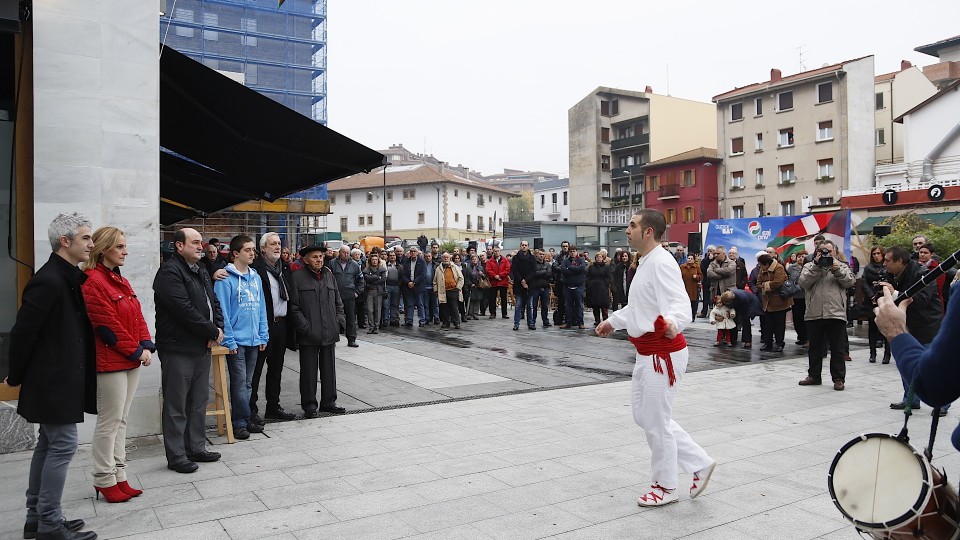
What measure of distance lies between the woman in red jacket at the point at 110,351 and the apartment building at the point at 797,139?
43590mm

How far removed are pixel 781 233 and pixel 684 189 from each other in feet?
121

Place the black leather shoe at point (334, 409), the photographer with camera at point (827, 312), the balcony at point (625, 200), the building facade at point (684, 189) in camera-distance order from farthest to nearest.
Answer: the balcony at point (625, 200)
the building facade at point (684, 189)
the photographer with camera at point (827, 312)
the black leather shoe at point (334, 409)

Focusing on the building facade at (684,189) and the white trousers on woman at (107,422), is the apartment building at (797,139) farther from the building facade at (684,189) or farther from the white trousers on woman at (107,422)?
the white trousers on woman at (107,422)

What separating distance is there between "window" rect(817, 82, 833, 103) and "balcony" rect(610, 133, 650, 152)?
17.4 m

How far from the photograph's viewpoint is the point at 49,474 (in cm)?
420

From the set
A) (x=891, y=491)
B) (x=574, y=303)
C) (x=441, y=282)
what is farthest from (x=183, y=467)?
(x=574, y=303)

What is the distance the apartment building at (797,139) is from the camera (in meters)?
44.5

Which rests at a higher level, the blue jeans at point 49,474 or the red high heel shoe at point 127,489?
the blue jeans at point 49,474

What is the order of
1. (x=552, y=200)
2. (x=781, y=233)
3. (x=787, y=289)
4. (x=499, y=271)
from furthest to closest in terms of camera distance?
(x=552, y=200) → (x=781, y=233) → (x=499, y=271) → (x=787, y=289)

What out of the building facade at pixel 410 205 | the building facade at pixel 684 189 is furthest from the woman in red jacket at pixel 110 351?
the building facade at pixel 410 205

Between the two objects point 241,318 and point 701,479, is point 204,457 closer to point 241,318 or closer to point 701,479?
point 241,318

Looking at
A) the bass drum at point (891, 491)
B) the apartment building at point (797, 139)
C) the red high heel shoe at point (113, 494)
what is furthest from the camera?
the apartment building at point (797, 139)

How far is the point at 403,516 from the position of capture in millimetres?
4574

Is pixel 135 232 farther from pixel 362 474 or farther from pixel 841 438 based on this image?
pixel 841 438
